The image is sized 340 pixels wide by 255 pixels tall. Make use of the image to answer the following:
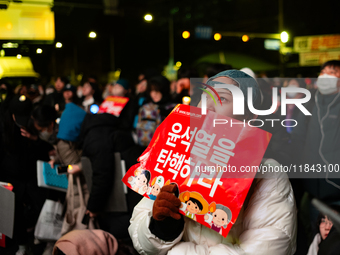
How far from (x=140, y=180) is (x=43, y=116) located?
2310 mm

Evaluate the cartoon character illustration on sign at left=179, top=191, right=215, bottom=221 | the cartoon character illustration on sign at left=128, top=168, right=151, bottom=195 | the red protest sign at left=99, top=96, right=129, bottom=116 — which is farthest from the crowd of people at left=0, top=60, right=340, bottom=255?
the red protest sign at left=99, top=96, right=129, bottom=116

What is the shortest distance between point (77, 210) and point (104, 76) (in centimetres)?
1368

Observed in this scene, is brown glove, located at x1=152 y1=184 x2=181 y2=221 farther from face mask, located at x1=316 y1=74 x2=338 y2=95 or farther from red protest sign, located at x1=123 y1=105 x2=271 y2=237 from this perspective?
face mask, located at x1=316 y1=74 x2=338 y2=95

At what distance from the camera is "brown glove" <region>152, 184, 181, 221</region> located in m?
1.33

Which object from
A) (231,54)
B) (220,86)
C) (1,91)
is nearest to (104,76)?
(231,54)

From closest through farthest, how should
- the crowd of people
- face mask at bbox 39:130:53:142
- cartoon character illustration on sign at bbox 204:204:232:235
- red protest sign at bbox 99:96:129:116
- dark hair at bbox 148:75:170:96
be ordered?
cartoon character illustration on sign at bbox 204:204:232:235 < the crowd of people < face mask at bbox 39:130:53:142 < dark hair at bbox 148:75:170:96 < red protest sign at bbox 99:96:129:116

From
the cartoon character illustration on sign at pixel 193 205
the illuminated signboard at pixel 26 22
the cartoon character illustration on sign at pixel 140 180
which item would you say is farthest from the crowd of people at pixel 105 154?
the cartoon character illustration on sign at pixel 193 205

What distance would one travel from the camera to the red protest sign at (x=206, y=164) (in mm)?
1347

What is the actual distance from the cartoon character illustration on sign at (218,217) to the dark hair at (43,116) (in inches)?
102

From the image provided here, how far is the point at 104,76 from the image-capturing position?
1634cm

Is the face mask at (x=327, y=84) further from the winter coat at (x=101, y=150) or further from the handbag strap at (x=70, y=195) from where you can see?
the handbag strap at (x=70, y=195)

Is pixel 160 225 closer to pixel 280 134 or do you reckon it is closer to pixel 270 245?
pixel 270 245

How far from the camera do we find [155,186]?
146 cm

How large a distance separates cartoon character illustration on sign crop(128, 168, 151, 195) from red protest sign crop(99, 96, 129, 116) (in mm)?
3814
